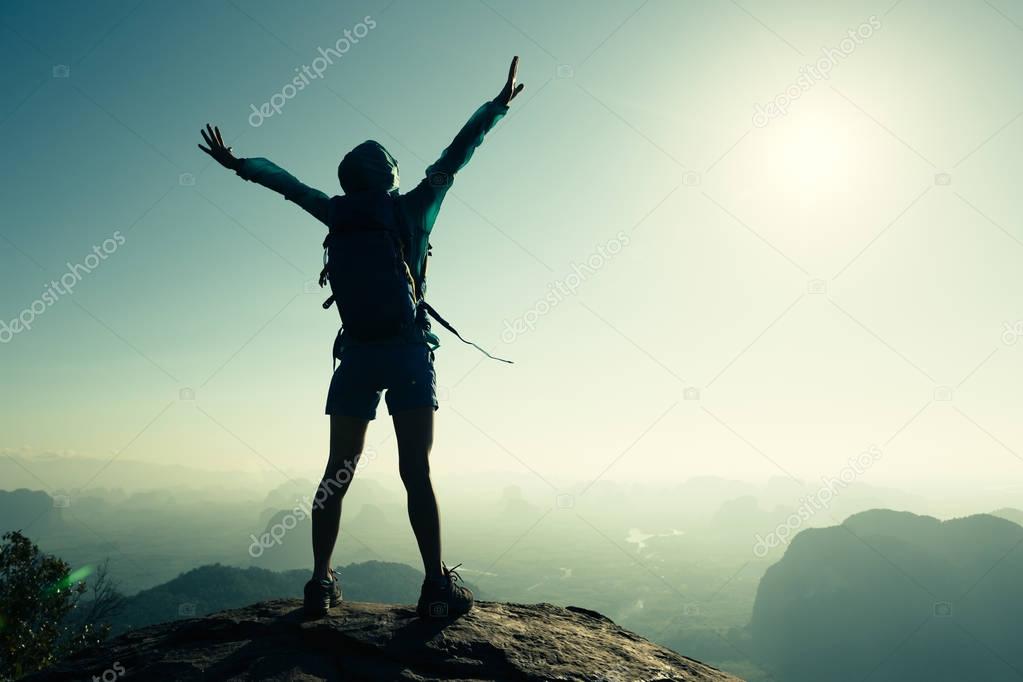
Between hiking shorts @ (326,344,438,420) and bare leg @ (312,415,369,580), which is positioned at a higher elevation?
hiking shorts @ (326,344,438,420)

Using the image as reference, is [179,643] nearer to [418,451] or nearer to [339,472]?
[339,472]

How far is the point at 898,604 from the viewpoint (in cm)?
14250

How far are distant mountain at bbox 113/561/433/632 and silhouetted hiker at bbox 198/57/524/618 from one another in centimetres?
14835

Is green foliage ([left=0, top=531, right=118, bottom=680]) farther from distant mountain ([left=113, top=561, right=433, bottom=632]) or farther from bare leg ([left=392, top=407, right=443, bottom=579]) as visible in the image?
distant mountain ([left=113, top=561, right=433, bottom=632])

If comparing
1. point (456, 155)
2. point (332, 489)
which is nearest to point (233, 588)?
point (332, 489)

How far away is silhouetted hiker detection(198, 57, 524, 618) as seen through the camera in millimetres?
3922

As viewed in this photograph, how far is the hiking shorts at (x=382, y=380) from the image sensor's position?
158 inches

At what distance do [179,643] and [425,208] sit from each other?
162 inches

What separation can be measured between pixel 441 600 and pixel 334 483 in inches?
51.6

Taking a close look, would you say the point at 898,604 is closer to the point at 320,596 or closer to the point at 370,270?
the point at 320,596

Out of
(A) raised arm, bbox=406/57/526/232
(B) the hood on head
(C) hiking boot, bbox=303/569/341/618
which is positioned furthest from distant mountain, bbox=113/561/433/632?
(A) raised arm, bbox=406/57/526/232

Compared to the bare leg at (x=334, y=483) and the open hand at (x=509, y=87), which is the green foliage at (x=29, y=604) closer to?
the bare leg at (x=334, y=483)

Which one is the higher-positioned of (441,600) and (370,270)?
(370,270)

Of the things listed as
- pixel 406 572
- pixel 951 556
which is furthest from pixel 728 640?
pixel 406 572
